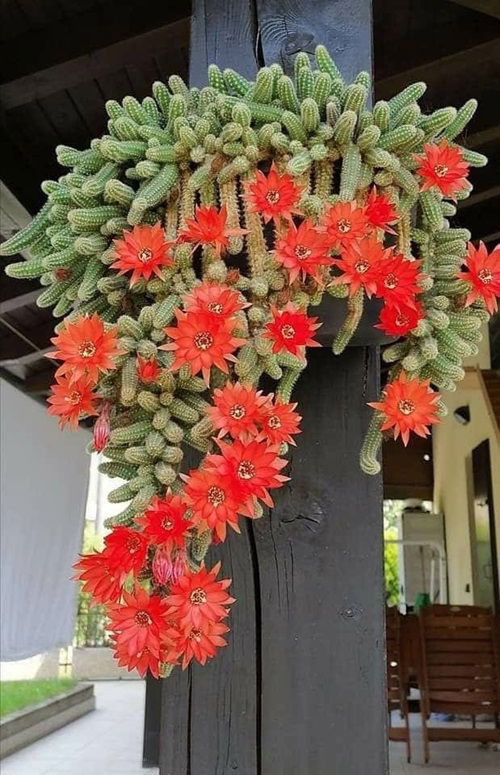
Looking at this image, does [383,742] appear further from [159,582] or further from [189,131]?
[189,131]

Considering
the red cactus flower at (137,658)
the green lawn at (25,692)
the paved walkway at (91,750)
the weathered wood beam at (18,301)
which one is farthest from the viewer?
the green lawn at (25,692)

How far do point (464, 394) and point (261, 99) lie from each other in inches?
243

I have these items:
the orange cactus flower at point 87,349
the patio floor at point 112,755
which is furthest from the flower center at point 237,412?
the patio floor at point 112,755

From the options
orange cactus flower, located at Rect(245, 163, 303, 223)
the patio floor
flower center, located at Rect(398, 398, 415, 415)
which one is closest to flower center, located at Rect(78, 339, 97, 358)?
orange cactus flower, located at Rect(245, 163, 303, 223)

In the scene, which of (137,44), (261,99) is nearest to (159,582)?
(261,99)

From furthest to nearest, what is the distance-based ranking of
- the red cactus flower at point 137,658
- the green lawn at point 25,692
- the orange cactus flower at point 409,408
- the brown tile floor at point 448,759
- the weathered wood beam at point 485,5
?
1. the green lawn at point 25,692
2. the brown tile floor at point 448,759
3. the weathered wood beam at point 485,5
4. the orange cactus flower at point 409,408
5. the red cactus flower at point 137,658

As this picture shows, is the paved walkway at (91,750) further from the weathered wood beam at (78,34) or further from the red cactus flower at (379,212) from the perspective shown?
the red cactus flower at (379,212)

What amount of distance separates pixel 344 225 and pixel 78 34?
1814 mm

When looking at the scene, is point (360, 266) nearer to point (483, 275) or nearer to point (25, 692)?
point (483, 275)

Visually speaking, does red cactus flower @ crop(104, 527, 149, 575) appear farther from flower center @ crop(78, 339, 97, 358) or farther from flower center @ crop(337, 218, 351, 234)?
flower center @ crop(337, 218, 351, 234)

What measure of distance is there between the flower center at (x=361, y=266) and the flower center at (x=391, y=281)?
0.02m

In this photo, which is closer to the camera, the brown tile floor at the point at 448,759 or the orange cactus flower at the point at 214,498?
the orange cactus flower at the point at 214,498

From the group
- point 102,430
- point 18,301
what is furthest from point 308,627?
point 18,301

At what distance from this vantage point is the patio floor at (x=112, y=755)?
3.93m
